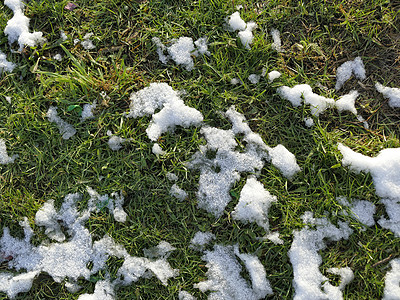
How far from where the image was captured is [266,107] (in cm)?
192

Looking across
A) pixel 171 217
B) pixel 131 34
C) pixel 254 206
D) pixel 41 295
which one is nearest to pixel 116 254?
pixel 171 217

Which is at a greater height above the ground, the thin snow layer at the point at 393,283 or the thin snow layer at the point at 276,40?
the thin snow layer at the point at 276,40

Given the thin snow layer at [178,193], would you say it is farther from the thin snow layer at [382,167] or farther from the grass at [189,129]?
the thin snow layer at [382,167]

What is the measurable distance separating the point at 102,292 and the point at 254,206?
973mm

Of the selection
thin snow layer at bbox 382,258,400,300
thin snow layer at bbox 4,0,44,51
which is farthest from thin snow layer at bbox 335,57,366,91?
thin snow layer at bbox 4,0,44,51

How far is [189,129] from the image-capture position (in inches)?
74.5

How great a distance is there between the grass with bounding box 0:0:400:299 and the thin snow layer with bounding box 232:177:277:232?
0.04 metres

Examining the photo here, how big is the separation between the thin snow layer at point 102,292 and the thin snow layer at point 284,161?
1166mm

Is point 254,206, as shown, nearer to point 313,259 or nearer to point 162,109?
point 313,259

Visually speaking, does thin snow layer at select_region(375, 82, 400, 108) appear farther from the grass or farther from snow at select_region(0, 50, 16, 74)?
snow at select_region(0, 50, 16, 74)

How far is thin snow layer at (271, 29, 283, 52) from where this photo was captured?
1.98 m

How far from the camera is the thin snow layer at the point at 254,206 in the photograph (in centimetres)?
177

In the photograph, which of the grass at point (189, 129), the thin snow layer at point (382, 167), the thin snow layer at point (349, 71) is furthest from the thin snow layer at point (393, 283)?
the thin snow layer at point (349, 71)

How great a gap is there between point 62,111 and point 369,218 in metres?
1.93
